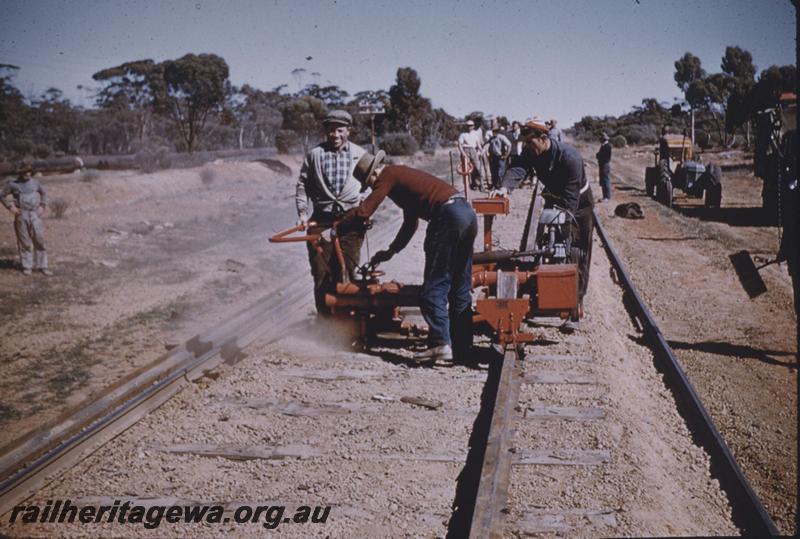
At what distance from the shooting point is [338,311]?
19.4 ft

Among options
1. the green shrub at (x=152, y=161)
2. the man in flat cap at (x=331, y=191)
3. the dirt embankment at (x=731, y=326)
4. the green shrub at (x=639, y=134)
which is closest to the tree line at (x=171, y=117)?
the green shrub at (x=152, y=161)

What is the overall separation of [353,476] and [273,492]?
1.50 feet

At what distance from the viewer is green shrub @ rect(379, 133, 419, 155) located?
1527 inches

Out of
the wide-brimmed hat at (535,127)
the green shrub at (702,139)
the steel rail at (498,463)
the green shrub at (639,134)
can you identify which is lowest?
the steel rail at (498,463)

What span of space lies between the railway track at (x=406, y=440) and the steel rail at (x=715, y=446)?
12 mm

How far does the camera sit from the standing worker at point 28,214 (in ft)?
33.3

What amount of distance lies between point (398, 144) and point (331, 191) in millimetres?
33602

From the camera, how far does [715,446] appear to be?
4.07 metres

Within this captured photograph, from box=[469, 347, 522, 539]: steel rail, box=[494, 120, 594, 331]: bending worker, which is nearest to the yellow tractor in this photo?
box=[494, 120, 594, 331]: bending worker

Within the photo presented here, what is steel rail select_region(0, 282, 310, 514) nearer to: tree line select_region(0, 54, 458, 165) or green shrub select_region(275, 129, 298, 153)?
tree line select_region(0, 54, 458, 165)

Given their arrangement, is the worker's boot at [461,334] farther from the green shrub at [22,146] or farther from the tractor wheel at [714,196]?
the green shrub at [22,146]

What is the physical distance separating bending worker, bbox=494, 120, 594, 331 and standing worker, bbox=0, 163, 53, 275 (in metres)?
7.81

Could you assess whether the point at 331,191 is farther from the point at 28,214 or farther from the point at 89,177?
the point at 89,177

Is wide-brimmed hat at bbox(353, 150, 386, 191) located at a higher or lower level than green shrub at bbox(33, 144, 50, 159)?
lower
